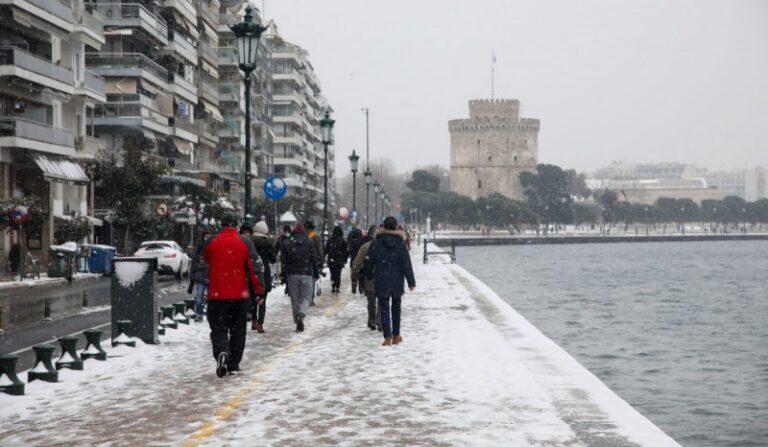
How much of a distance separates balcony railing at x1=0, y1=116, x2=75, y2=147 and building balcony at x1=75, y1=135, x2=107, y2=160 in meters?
2.02

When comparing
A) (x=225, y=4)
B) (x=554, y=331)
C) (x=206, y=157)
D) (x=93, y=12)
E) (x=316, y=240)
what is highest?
(x=225, y=4)

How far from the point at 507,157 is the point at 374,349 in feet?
502

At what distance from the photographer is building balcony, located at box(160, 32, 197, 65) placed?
61.4 meters

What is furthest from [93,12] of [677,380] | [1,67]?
[677,380]

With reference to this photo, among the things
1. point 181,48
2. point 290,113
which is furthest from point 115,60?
point 290,113

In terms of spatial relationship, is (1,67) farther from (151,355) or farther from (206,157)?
(206,157)

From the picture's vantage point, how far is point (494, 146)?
540 ft

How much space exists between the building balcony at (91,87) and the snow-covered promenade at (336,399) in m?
32.3

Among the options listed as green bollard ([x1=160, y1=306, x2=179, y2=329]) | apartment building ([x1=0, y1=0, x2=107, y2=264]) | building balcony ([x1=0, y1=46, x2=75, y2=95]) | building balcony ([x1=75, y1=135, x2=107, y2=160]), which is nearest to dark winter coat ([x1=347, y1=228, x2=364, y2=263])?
green bollard ([x1=160, y1=306, x2=179, y2=329])

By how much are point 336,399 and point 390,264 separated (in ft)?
16.6

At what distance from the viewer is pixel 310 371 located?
1185cm

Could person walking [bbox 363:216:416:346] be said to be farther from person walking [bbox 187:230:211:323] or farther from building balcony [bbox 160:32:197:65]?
building balcony [bbox 160:32:197:65]

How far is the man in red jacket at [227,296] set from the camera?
452 inches

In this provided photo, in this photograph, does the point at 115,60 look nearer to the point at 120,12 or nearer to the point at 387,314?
the point at 120,12
